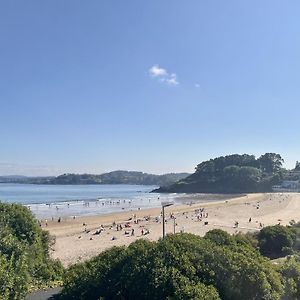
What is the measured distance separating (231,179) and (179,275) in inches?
5660

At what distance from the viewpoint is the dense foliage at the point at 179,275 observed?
9297 millimetres

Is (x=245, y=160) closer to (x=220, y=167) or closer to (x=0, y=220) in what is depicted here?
(x=220, y=167)

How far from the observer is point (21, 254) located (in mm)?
13523

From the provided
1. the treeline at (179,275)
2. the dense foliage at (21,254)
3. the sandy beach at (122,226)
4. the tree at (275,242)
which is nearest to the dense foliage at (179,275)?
the treeline at (179,275)

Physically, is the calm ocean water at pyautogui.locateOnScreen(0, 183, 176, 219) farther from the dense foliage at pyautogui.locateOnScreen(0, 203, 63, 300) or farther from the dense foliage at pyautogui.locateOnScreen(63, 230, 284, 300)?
the dense foliage at pyautogui.locateOnScreen(63, 230, 284, 300)

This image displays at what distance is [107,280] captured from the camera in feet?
34.2

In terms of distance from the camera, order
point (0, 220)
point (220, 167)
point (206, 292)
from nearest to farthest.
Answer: point (206, 292)
point (0, 220)
point (220, 167)

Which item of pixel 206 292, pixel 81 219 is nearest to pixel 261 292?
pixel 206 292

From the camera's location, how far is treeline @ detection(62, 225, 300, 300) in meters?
9.31

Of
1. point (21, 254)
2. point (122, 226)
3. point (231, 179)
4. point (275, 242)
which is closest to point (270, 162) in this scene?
point (231, 179)

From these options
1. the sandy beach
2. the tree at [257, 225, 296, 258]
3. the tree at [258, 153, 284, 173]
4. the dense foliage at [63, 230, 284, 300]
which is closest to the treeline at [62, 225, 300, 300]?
the dense foliage at [63, 230, 284, 300]

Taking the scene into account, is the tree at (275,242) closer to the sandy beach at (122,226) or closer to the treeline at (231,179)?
the sandy beach at (122,226)

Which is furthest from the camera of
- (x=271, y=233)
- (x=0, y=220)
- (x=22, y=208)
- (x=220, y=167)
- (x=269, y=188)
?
(x=220, y=167)

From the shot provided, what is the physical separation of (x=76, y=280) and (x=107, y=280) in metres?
0.94
